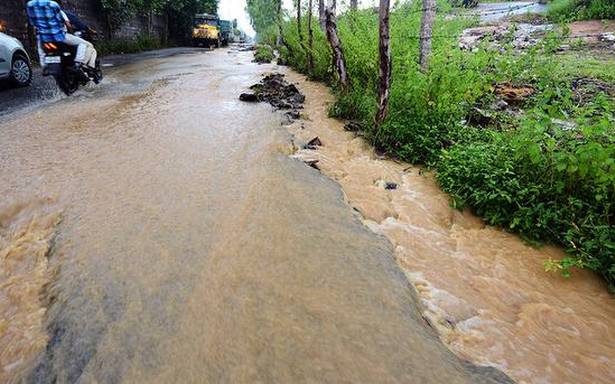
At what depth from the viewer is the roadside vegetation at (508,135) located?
3221 mm

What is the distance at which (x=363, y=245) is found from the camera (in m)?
3.09

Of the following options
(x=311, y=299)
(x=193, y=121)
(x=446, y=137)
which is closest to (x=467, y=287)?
(x=311, y=299)

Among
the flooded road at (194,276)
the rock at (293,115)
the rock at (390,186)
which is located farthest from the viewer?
the rock at (293,115)

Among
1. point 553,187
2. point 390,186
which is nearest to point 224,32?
point 390,186

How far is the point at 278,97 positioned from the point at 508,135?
500 centimetres

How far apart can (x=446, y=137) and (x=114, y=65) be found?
40.9 ft

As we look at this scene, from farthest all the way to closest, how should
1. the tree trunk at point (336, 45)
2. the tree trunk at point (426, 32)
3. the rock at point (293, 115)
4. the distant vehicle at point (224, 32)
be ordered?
the distant vehicle at point (224, 32) → the tree trunk at point (336, 45) → the rock at point (293, 115) → the tree trunk at point (426, 32)

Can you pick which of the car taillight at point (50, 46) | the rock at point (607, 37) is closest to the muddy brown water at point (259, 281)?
the car taillight at point (50, 46)

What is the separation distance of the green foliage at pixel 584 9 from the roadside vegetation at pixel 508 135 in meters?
9.44

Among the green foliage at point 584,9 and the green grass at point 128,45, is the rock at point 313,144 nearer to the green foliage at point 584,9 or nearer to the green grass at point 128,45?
the green foliage at point 584,9

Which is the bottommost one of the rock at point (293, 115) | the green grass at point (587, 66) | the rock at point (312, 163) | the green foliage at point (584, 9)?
the rock at point (312, 163)

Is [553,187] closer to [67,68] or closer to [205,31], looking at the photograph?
[67,68]

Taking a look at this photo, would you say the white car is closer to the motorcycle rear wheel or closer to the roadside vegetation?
the motorcycle rear wheel

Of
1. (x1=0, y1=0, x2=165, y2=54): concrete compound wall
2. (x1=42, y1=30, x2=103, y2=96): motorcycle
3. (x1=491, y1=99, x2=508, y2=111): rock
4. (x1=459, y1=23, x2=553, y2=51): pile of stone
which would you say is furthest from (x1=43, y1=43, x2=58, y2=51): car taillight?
(x1=459, y1=23, x2=553, y2=51): pile of stone
